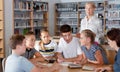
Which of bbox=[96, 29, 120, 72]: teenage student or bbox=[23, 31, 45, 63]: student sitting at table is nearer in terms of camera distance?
bbox=[96, 29, 120, 72]: teenage student

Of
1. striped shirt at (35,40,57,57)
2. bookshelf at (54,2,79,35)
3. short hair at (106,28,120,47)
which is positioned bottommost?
striped shirt at (35,40,57,57)

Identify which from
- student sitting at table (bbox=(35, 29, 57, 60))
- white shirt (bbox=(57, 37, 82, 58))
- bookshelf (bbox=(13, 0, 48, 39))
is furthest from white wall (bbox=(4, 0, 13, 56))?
white shirt (bbox=(57, 37, 82, 58))

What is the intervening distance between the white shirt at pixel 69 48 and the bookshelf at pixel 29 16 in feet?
13.6

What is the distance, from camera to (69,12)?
1001cm

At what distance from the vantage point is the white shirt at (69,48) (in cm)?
407

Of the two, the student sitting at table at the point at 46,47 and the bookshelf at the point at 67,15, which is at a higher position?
the bookshelf at the point at 67,15

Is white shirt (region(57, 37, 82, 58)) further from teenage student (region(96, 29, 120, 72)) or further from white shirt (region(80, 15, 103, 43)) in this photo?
teenage student (region(96, 29, 120, 72))

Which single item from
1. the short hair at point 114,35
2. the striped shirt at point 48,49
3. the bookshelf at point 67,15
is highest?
the bookshelf at point 67,15

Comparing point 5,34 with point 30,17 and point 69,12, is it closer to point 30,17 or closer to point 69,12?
point 30,17

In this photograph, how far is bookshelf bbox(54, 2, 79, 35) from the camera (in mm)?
9820

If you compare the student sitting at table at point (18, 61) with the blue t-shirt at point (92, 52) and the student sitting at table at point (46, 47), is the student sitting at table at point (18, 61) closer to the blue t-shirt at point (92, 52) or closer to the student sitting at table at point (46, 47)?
the blue t-shirt at point (92, 52)

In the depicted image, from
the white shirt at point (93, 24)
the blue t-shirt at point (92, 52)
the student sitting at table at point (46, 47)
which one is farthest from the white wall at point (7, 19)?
the blue t-shirt at point (92, 52)

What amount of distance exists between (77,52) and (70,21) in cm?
607

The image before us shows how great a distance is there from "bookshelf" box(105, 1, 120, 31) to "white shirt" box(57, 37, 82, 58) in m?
5.20
